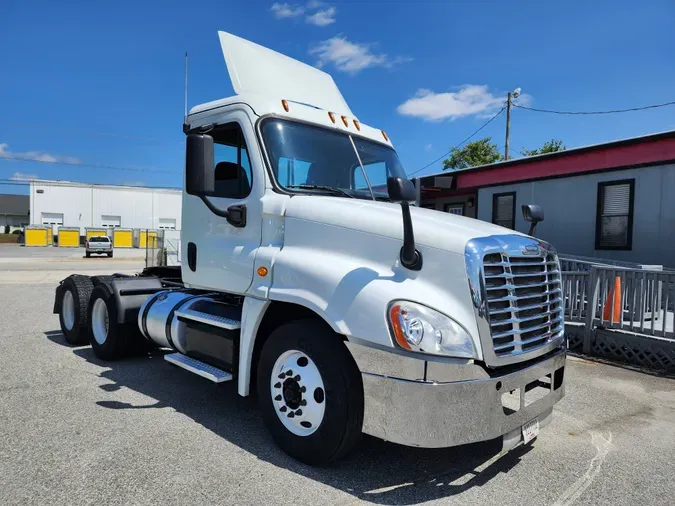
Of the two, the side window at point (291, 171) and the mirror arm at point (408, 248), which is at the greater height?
the side window at point (291, 171)

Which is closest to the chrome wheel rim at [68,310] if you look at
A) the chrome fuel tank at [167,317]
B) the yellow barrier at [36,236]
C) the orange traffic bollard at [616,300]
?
the chrome fuel tank at [167,317]

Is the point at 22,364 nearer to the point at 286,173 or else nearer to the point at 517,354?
the point at 286,173

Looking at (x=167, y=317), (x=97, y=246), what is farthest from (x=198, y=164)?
(x=97, y=246)

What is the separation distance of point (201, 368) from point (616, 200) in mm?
9989

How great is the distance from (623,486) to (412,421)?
1.65 m

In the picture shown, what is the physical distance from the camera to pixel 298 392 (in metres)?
3.42

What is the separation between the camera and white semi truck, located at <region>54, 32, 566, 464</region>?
9.53 feet

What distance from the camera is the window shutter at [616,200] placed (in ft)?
34.7

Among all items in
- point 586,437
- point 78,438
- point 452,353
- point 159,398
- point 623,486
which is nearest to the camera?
point 452,353

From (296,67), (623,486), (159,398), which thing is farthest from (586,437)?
(296,67)

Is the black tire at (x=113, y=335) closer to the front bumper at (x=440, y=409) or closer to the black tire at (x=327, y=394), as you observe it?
the black tire at (x=327, y=394)

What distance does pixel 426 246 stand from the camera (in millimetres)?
3119

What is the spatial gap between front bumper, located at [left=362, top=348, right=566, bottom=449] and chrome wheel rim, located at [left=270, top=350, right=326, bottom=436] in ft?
1.32

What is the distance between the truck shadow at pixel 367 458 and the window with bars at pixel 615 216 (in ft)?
27.7
